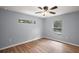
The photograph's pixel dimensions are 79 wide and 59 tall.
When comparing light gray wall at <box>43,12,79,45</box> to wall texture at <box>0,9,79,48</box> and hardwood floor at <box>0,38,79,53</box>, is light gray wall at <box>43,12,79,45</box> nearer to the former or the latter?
wall texture at <box>0,9,79,48</box>

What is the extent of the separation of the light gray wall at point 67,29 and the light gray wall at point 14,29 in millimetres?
352

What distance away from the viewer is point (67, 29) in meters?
3.00

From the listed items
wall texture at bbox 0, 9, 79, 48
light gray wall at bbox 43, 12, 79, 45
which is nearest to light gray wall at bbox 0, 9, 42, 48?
wall texture at bbox 0, 9, 79, 48

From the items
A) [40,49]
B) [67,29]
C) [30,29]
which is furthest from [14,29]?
[67,29]

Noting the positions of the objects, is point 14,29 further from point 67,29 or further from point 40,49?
point 67,29

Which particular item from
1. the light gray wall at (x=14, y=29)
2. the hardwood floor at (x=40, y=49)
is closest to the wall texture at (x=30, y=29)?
the light gray wall at (x=14, y=29)

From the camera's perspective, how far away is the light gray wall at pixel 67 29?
2.74 metres

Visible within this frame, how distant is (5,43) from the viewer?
2.43 meters

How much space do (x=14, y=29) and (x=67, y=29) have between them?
1.98m

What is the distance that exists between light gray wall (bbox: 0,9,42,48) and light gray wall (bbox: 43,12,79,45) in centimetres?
35

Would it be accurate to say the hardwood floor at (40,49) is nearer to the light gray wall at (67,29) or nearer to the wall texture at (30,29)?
the wall texture at (30,29)

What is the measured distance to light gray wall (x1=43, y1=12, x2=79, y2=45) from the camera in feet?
8.99
